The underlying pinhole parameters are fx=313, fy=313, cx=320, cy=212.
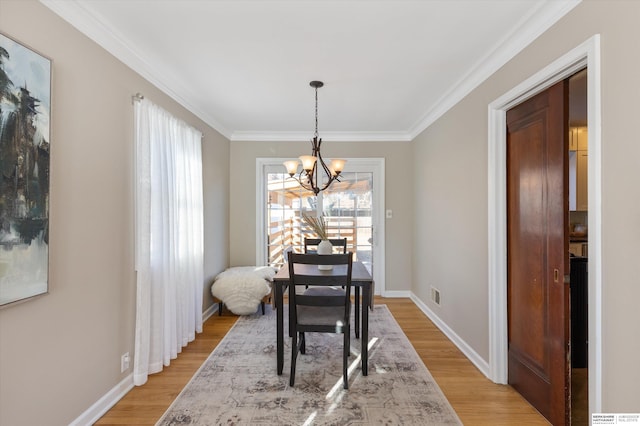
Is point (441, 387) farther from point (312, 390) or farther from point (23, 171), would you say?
point (23, 171)

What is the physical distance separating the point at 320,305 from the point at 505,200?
5.35 ft

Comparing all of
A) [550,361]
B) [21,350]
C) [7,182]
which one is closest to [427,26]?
A: [550,361]

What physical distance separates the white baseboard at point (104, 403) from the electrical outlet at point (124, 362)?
8 centimetres

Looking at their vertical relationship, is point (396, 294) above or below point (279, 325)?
below

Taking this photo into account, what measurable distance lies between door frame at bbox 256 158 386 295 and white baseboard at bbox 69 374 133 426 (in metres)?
2.57

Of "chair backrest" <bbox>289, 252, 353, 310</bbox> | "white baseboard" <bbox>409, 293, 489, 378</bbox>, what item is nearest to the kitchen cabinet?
"white baseboard" <bbox>409, 293, 489, 378</bbox>

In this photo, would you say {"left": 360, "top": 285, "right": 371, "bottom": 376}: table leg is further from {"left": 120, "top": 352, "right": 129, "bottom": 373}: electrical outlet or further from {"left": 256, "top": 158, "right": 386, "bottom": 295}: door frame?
{"left": 256, "top": 158, "right": 386, "bottom": 295}: door frame

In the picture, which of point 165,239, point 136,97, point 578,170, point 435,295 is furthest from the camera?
point 435,295

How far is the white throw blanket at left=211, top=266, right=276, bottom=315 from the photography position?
12.3 feet

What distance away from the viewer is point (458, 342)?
305 cm

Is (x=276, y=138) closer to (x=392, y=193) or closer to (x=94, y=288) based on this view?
(x=392, y=193)

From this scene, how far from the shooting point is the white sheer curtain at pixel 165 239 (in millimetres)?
2365
